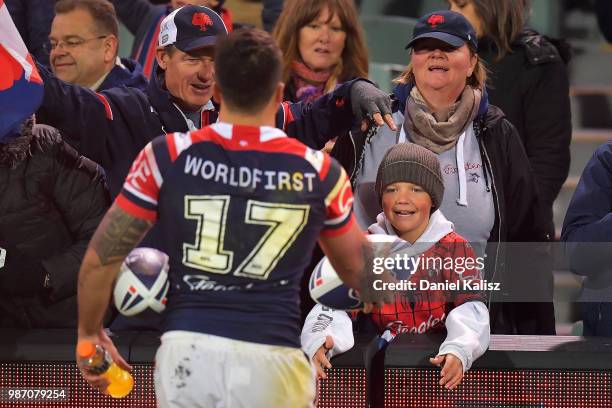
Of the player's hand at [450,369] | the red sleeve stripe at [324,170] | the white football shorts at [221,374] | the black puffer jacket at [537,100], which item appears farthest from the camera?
the black puffer jacket at [537,100]

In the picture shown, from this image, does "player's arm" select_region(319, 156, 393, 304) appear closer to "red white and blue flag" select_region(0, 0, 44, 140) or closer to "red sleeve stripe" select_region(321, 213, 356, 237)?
"red sleeve stripe" select_region(321, 213, 356, 237)

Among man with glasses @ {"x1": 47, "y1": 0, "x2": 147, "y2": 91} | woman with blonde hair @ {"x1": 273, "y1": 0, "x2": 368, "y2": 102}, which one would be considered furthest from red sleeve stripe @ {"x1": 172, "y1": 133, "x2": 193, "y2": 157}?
woman with blonde hair @ {"x1": 273, "y1": 0, "x2": 368, "y2": 102}

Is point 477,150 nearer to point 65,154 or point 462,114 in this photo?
point 462,114

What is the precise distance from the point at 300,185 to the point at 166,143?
39 centimetres

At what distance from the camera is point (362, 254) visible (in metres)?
3.85

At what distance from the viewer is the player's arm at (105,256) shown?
3.65m

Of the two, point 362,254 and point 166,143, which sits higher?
point 166,143

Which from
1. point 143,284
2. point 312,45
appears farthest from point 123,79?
point 143,284

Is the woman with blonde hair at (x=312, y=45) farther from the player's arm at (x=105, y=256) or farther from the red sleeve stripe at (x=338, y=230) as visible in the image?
the player's arm at (x=105, y=256)

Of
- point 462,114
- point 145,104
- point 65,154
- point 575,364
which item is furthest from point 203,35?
point 575,364

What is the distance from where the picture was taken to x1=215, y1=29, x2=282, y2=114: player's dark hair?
3625mm

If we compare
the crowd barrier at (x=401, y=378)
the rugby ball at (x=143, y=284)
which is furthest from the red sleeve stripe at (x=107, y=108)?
the rugby ball at (x=143, y=284)

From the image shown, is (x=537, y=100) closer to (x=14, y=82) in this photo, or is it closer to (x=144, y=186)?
(x=14, y=82)

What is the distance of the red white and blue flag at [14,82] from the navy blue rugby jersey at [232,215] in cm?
136
